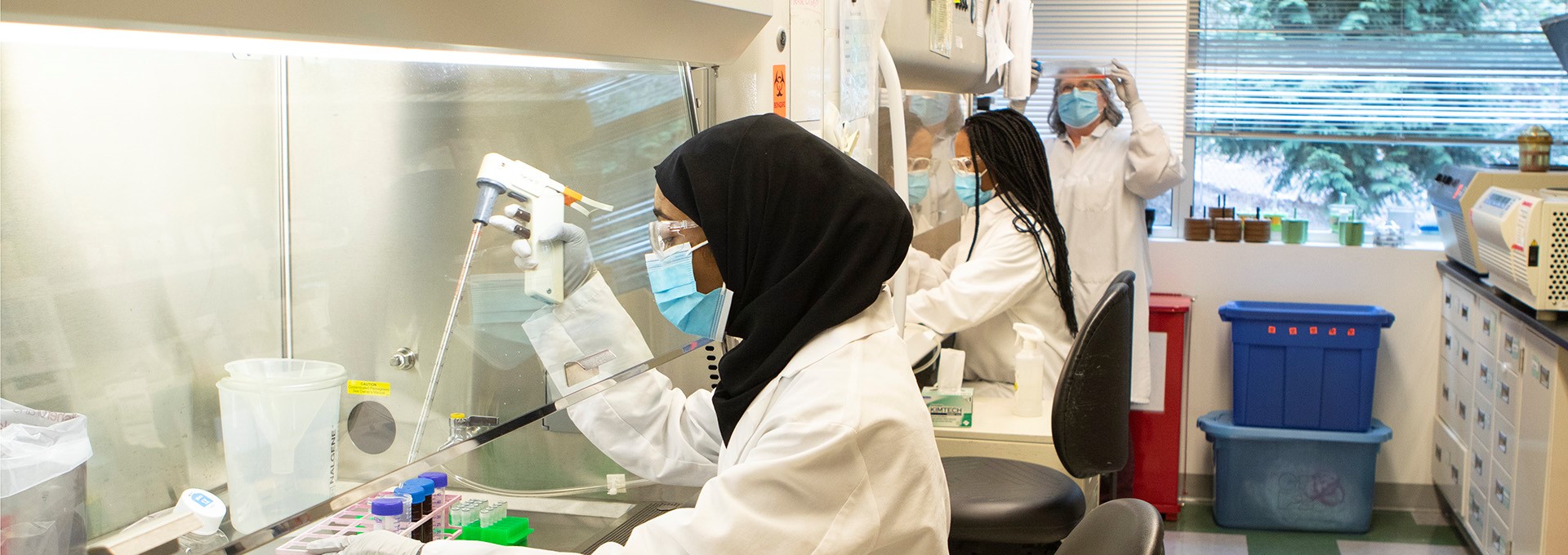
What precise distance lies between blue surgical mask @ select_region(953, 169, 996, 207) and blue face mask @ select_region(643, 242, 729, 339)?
5.84ft

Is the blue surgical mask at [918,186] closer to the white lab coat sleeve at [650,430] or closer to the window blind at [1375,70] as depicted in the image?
the white lab coat sleeve at [650,430]

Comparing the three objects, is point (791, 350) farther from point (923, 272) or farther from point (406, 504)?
point (923, 272)

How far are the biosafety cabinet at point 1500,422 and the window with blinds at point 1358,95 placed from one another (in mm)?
582

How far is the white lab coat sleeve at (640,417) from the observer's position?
1.53 metres

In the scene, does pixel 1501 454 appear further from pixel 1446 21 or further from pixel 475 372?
pixel 475 372

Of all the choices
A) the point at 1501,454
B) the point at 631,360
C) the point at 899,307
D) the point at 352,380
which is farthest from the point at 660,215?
the point at 1501,454

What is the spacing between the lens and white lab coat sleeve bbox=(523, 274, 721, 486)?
5.02 feet

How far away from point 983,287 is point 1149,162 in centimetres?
122

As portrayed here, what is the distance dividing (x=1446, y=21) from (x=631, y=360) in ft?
12.9

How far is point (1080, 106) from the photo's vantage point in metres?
3.96

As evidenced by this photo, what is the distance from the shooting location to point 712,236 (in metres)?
1.27

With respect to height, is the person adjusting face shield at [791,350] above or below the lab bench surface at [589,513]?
above

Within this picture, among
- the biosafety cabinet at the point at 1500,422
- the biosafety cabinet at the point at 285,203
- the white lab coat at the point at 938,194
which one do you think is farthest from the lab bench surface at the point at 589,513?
the biosafety cabinet at the point at 1500,422

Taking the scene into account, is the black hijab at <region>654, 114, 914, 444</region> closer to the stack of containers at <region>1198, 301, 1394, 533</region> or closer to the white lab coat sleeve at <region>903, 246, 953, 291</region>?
the white lab coat sleeve at <region>903, 246, 953, 291</region>
